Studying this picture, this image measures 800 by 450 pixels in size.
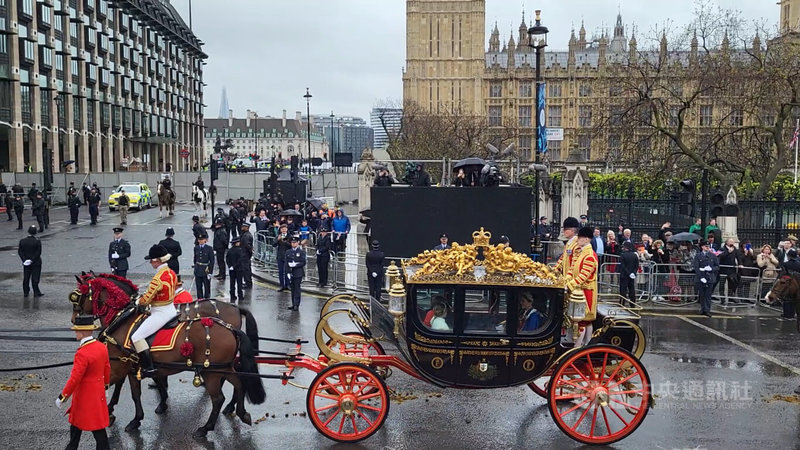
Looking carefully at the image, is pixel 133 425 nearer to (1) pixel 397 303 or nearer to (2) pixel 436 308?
(1) pixel 397 303

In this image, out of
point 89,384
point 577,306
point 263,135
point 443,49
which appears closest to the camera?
point 89,384

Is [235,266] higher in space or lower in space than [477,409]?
higher

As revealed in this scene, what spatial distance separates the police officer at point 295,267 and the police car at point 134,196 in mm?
27196

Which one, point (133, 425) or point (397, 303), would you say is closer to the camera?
point (133, 425)

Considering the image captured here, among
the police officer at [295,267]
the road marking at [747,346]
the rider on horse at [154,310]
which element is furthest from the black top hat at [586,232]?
the police officer at [295,267]

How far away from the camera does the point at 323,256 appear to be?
786 inches

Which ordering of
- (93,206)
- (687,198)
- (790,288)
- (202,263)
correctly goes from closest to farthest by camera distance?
(790,288) → (202,263) → (687,198) → (93,206)

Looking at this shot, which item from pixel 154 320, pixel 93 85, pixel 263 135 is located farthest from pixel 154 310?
pixel 263 135

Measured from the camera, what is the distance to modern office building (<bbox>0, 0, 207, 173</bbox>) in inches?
2122

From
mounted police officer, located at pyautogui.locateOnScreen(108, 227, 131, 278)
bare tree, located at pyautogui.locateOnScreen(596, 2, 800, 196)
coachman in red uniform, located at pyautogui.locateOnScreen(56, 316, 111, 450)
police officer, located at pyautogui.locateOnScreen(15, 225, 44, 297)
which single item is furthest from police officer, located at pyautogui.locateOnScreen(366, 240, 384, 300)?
bare tree, located at pyautogui.locateOnScreen(596, 2, 800, 196)

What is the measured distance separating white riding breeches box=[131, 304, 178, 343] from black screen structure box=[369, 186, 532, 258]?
437 inches

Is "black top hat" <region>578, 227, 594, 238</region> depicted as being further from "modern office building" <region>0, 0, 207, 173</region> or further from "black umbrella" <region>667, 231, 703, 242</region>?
"modern office building" <region>0, 0, 207, 173</region>

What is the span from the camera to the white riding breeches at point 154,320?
912cm

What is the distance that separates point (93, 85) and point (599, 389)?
67.7 m
